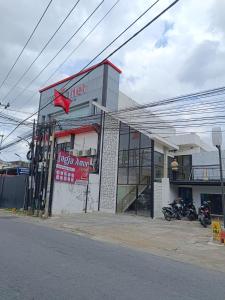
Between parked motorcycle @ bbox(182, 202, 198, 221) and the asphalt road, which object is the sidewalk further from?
parked motorcycle @ bbox(182, 202, 198, 221)

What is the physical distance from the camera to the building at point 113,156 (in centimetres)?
2127

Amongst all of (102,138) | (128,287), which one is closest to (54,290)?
(128,287)

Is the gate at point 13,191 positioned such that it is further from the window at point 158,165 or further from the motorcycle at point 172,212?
the motorcycle at point 172,212

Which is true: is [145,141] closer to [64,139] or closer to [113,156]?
[113,156]

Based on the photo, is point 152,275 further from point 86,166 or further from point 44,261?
point 86,166

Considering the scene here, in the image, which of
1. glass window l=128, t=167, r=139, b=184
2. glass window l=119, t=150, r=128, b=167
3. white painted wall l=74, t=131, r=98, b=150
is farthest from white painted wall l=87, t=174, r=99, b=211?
white painted wall l=74, t=131, r=98, b=150

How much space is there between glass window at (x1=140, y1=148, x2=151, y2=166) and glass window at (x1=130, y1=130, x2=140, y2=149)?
0.76m

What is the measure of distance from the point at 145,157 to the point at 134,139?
1.88 meters

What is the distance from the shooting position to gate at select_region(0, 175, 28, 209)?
76.2 ft

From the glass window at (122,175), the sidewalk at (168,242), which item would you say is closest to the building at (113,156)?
the glass window at (122,175)

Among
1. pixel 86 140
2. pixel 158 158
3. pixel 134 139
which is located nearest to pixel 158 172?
pixel 158 158

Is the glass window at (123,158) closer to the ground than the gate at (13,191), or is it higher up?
higher up

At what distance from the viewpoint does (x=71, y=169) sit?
20.4 meters

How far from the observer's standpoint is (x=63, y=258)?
6973 millimetres
